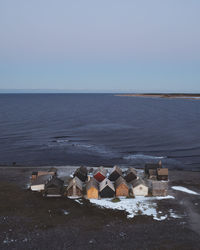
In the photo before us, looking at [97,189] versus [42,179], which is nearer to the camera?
[97,189]

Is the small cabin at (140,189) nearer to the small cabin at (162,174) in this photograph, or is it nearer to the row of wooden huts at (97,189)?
the row of wooden huts at (97,189)

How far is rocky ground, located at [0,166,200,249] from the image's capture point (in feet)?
94.3

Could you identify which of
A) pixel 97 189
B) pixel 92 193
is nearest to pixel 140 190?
pixel 97 189

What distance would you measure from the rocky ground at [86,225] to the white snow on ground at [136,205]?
1034 millimetres

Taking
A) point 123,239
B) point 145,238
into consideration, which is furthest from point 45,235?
point 145,238

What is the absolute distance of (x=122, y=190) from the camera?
41.6 metres

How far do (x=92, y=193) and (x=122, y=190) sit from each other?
18.3ft

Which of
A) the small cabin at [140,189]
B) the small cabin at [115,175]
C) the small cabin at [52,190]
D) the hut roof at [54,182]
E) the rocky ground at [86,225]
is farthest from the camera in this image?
the small cabin at [115,175]

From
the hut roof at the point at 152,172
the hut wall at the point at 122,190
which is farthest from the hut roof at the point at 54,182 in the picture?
the hut roof at the point at 152,172

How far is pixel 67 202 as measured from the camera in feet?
129

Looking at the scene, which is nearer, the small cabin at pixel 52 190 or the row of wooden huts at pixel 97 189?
the row of wooden huts at pixel 97 189

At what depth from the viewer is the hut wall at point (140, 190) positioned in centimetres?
4177

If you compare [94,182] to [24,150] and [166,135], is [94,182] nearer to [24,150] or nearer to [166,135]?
[24,150]

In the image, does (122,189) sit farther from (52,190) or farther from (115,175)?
(52,190)
